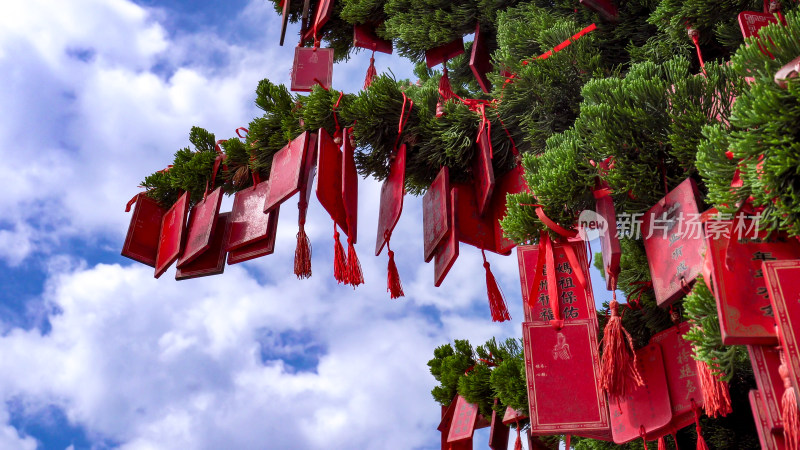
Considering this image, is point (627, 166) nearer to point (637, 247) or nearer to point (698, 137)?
point (698, 137)

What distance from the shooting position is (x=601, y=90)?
171 centimetres

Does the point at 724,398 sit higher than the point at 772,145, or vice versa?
the point at 772,145

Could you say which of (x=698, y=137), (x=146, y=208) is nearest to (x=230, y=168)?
(x=146, y=208)

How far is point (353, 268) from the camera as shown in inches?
88.4

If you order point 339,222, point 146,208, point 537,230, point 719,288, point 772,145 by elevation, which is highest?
point 146,208

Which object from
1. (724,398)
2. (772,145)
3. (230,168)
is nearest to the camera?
(772,145)

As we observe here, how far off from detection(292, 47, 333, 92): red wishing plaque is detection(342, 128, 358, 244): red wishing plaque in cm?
50

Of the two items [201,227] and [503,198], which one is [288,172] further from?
[503,198]

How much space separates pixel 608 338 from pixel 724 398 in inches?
11.3

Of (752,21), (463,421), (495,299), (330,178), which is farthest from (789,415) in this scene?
(463,421)

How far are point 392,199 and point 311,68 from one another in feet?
2.52

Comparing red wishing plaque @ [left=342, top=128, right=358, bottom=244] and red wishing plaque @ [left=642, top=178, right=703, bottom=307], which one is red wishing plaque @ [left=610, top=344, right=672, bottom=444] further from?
red wishing plaque @ [left=342, top=128, right=358, bottom=244]

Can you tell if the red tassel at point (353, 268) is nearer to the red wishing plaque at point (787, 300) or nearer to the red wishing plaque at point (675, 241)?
the red wishing plaque at point (675, 241)

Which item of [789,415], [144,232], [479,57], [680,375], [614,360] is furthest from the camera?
[479,57]
